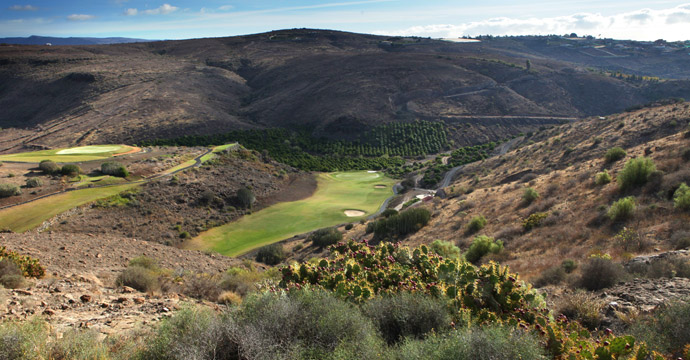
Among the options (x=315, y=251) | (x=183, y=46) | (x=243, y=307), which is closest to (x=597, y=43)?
(x=183, y=46)

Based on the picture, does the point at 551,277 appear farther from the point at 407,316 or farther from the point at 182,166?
the point at 182,166

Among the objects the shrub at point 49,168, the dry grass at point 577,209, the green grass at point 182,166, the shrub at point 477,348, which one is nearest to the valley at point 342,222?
the shrub at point 477,348

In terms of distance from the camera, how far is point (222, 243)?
81.4 feet

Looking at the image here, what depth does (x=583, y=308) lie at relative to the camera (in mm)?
6715

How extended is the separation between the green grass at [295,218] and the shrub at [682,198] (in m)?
21.2

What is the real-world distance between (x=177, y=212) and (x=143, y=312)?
2093 centimetres

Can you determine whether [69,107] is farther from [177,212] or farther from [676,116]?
[676,116]

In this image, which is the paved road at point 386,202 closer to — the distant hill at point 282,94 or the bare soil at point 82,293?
the bare soil at point 82,293

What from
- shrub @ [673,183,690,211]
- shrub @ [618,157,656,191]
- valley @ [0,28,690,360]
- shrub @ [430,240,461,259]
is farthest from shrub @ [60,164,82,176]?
shrub @ [673,183,690,211]

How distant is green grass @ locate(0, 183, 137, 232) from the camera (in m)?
19.3

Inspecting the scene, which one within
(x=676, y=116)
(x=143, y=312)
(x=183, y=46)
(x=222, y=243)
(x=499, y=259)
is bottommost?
(x=222, y=243)

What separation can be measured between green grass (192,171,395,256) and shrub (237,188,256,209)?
1.25 metres

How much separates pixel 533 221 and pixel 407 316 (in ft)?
38.5

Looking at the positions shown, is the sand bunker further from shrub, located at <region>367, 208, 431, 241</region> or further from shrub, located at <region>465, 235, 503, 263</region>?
shrub, located at <region>465, 235, 503, 263</region>
